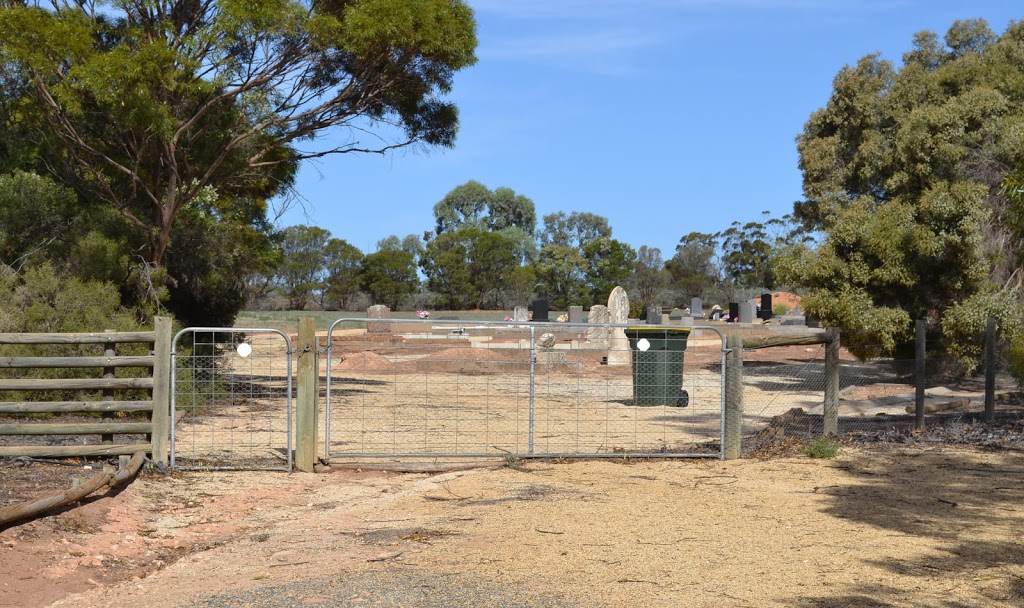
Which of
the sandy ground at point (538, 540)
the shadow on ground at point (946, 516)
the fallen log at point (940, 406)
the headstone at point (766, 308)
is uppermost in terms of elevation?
the headstone at point (766, 308)

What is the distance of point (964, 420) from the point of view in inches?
556

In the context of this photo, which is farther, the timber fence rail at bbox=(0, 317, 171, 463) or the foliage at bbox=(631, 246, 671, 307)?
the foliage at bbox=(631, 246, 671, 307)

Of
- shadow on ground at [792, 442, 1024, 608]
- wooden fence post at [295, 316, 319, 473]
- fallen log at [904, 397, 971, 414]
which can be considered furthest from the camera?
fallen log at [904, 397, 971, 414]

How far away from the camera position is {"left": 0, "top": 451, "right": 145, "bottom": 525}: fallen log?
7.01 metres

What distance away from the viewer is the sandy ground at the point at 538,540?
19.6ft

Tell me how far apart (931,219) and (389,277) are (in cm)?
5429

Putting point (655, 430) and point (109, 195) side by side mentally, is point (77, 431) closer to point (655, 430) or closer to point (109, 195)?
point (655, 430)

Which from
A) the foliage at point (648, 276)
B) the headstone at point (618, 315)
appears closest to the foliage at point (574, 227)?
the foliage at point (648, 276)

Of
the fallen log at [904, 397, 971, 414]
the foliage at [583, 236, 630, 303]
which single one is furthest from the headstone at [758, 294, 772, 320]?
the fallen log at [904, 397, 971, 414]

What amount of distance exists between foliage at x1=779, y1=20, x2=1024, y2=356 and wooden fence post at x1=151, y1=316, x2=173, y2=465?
47.0ft

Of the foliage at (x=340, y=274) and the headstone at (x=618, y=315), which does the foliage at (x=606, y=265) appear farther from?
the headstone at (x=618, y=315)

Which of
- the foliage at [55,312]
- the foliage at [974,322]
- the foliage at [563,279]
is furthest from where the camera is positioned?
the foliage at [563,279]

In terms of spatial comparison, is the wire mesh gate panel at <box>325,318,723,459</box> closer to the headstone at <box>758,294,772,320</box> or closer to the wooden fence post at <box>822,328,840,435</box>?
the wooden fence post at <box>822,328,840,435</box>

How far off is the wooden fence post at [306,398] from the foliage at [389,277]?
6177 centimetres
